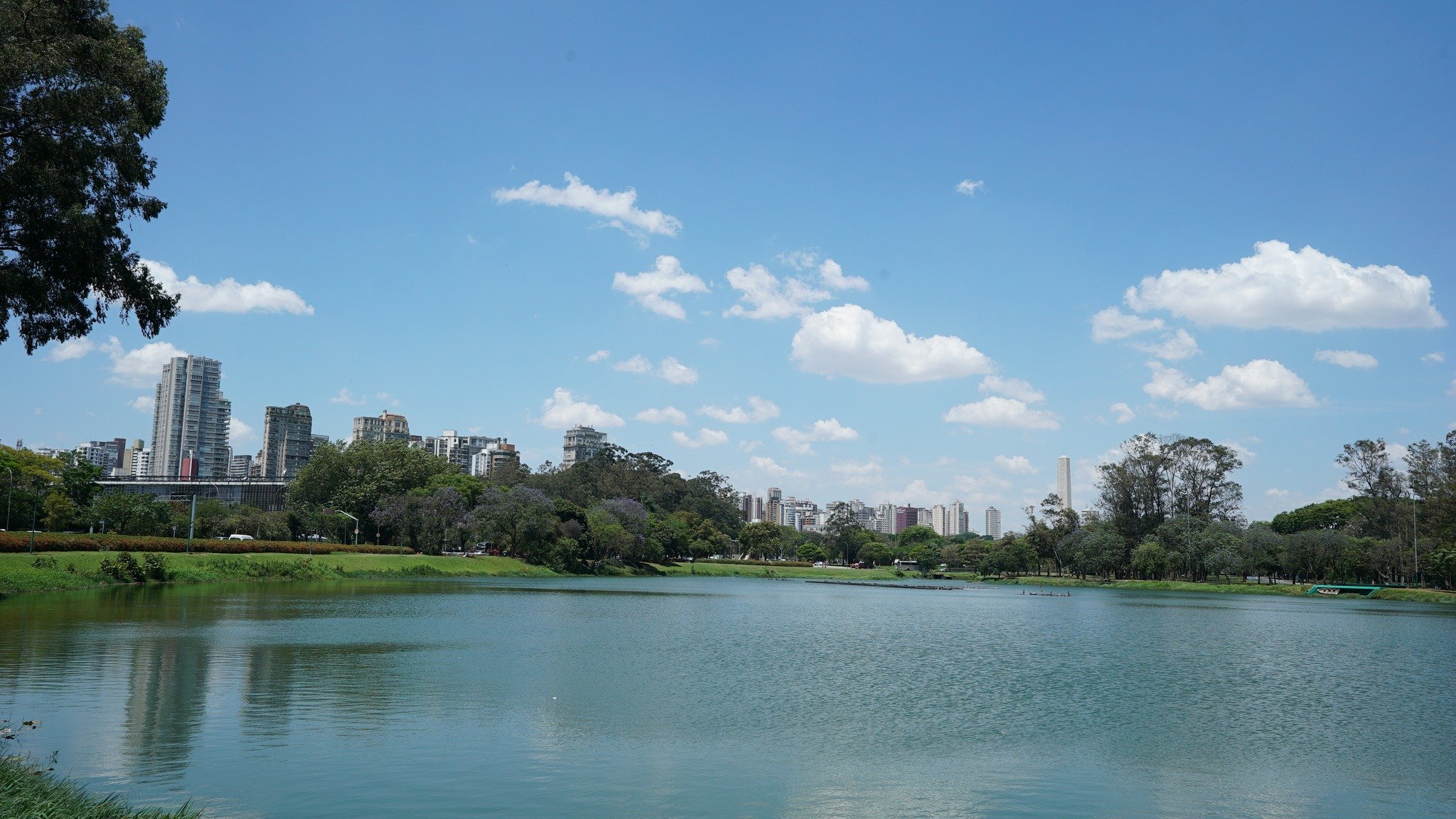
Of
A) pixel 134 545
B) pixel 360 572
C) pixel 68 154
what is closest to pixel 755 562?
pixel 360 572

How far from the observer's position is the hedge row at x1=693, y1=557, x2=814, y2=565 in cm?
14162

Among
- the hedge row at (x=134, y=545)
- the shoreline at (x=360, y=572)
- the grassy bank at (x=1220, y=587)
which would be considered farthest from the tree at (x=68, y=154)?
the grassy bank at (x=1220, y=587)

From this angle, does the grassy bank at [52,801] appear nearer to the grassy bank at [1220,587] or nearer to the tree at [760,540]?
the grassy bank at [1220,587]

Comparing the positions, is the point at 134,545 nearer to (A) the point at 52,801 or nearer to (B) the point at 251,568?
(B) the point at 251,568

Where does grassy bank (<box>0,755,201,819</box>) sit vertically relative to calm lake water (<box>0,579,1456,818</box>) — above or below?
above

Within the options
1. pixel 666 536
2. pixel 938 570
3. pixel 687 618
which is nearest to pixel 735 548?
pixel 938 570

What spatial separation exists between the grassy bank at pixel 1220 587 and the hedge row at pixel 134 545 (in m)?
81.6

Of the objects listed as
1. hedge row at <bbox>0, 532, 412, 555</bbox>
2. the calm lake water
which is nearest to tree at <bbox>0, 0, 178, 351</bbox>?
the calm lake water

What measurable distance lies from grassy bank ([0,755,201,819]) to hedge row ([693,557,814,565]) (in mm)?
126093

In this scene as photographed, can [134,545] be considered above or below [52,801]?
above

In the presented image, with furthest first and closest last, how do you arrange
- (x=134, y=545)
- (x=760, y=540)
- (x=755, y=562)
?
(x=755, y=562) → (x=760, y=540) → (x=134, y=545)

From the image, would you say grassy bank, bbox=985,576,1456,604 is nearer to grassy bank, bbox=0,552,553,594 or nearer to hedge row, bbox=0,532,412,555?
grassy bank, bbox=0,552,553,594

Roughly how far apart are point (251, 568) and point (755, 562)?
9661cm

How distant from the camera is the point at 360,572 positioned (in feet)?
233
